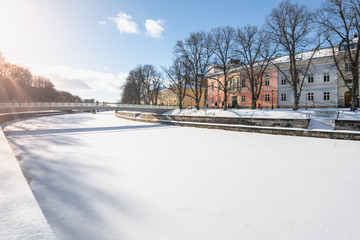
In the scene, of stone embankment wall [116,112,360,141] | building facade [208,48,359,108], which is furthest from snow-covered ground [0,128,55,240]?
building facade [208,48,359,108]

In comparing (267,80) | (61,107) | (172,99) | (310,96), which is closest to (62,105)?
(61,107)

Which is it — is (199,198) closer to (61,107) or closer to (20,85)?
(61,107)

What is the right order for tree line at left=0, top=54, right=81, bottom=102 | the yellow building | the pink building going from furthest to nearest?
the yellow building < tree line at left=0, top=54, right=81, bottom=102 < the pink building

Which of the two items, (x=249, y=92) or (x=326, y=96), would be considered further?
(x=249, y=92)

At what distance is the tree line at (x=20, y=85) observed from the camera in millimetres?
48188

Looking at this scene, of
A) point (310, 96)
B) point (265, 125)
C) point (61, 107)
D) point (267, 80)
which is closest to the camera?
point (265, 125)

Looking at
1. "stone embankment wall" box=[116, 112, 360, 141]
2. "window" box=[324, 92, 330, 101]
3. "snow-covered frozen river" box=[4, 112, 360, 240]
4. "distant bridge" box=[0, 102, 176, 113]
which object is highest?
"window" box=[324, 92, 330, 101]

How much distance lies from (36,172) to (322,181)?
9.47 meters

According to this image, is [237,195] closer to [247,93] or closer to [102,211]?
[102,211]

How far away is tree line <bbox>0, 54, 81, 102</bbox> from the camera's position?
4819cm

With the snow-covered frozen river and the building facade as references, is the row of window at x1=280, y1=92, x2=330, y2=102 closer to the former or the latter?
the building facade

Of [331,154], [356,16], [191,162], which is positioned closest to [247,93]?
[356,16]

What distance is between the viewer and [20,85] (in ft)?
194

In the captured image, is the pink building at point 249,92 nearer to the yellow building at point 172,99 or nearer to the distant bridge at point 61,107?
the distant bridge at point 61,107
